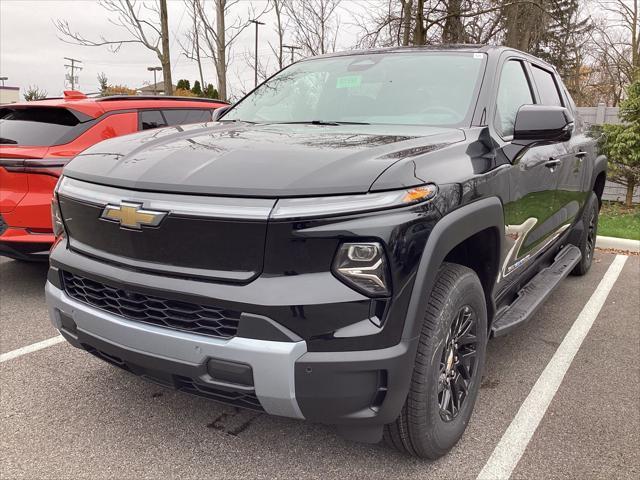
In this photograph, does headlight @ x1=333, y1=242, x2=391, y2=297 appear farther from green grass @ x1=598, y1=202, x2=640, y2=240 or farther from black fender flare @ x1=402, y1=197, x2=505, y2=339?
green grass @ x1=598, y1=202, x2=640, y2=240

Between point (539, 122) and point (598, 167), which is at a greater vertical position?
point (539, 122)

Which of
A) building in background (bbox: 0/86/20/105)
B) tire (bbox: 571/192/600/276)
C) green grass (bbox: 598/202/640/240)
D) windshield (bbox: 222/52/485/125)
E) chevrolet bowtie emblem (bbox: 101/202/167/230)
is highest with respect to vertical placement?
building in background (bbox: 0/86/20/105)

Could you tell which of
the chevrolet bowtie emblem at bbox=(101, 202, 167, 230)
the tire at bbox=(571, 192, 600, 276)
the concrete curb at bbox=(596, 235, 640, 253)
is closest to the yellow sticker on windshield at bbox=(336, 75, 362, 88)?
the chevrolet bowtie emblem at bbox=(101, 202, 167, 230)

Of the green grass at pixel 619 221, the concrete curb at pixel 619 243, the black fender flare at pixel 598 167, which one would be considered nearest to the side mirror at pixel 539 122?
the black fender flare at pixel 598 167

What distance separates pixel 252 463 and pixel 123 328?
0.84m

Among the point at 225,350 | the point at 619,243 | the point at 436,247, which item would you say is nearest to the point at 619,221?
the point at 619,243

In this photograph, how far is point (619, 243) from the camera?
7059 millimetres

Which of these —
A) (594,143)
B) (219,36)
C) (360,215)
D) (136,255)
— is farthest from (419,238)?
(219,36)

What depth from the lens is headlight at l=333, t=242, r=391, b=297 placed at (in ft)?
6.10

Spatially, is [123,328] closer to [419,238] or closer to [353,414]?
[353,414]

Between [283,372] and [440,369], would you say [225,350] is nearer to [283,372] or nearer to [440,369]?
[283,372]

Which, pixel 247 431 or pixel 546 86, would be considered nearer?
pixel 247 431

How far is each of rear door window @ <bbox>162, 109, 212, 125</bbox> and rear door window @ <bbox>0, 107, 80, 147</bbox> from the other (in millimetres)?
1141

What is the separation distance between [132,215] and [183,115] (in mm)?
4101
